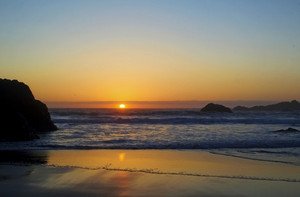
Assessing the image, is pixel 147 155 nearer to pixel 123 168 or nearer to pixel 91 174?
pixel 123 168

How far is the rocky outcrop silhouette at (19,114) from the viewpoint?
1140 inches

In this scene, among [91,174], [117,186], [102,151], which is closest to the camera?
[117,186]

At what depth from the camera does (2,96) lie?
33.4 meters

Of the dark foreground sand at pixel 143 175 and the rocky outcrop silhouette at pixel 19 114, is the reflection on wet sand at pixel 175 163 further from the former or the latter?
the rocky outcrop silhouette at pixel 19 114

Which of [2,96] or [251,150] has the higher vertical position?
[2,96]

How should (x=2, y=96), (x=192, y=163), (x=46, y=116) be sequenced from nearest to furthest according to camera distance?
(x=192, y=163)
(x=2, y=96)
(x=46, y=116)

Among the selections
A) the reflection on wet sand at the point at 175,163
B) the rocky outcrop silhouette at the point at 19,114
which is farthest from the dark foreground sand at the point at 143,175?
the rocky outcrop silhouette at the point at 19,114

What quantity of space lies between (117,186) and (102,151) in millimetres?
9875

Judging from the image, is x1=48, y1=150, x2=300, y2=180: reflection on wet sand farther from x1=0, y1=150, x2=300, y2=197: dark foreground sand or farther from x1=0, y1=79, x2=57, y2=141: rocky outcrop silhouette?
x1=0, y1=79, x2=57, y2=141: rocky outcrop silhouette

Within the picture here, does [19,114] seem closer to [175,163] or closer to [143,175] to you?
[175,163]

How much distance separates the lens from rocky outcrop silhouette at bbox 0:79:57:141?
29.0m

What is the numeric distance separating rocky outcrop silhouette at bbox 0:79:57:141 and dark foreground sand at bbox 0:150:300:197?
8.80 meters

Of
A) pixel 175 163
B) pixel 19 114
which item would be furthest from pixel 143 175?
pixel 19 114

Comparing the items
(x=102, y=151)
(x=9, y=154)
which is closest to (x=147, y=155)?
(x=102, y=151)
